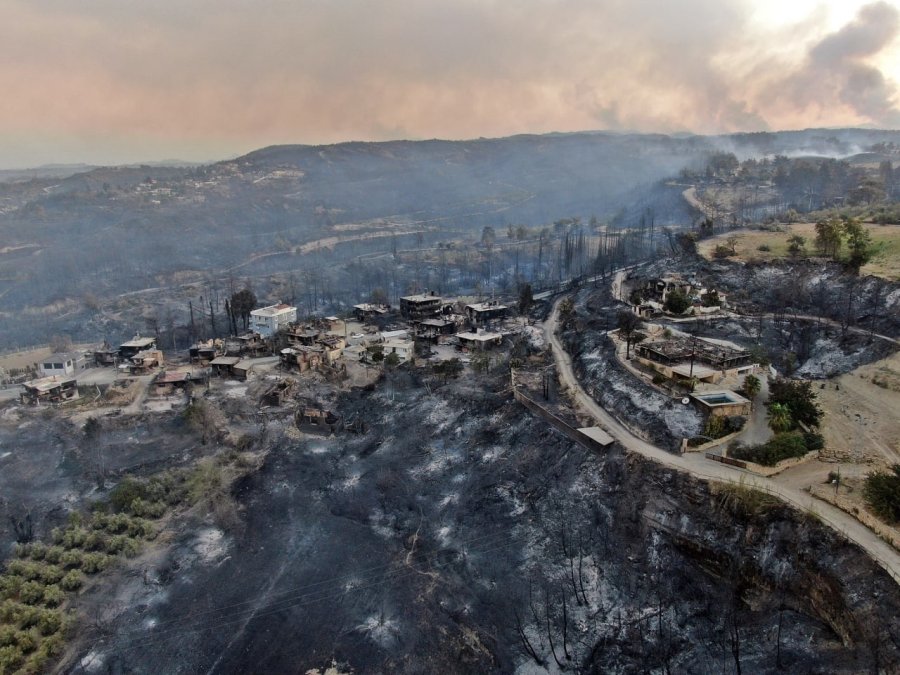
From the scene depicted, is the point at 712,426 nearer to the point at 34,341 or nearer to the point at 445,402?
the point at 445,402

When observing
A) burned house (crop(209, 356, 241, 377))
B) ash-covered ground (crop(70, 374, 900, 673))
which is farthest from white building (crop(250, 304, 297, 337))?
ash-covered ground (crop(70, 374, 900, 673))

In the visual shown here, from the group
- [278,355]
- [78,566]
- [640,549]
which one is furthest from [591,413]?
[278,355]

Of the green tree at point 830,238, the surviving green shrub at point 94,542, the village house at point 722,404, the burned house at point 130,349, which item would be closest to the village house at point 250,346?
the burned house at point 130,349

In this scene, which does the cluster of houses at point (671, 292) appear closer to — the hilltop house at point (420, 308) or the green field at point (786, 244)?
the green field at point (786, 244)

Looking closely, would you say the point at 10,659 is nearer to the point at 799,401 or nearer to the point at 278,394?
the point at 278,394

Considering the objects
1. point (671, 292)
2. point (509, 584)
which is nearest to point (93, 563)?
point (509, 584)

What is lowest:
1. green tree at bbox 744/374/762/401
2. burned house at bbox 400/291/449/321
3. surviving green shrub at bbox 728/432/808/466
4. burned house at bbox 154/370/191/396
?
burned house at bbox 154/370/191/396

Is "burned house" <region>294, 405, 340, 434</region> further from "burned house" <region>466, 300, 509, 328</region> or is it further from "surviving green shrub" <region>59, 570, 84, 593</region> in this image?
Result: "burned house" <region>466, 300, 509, 328</region>
